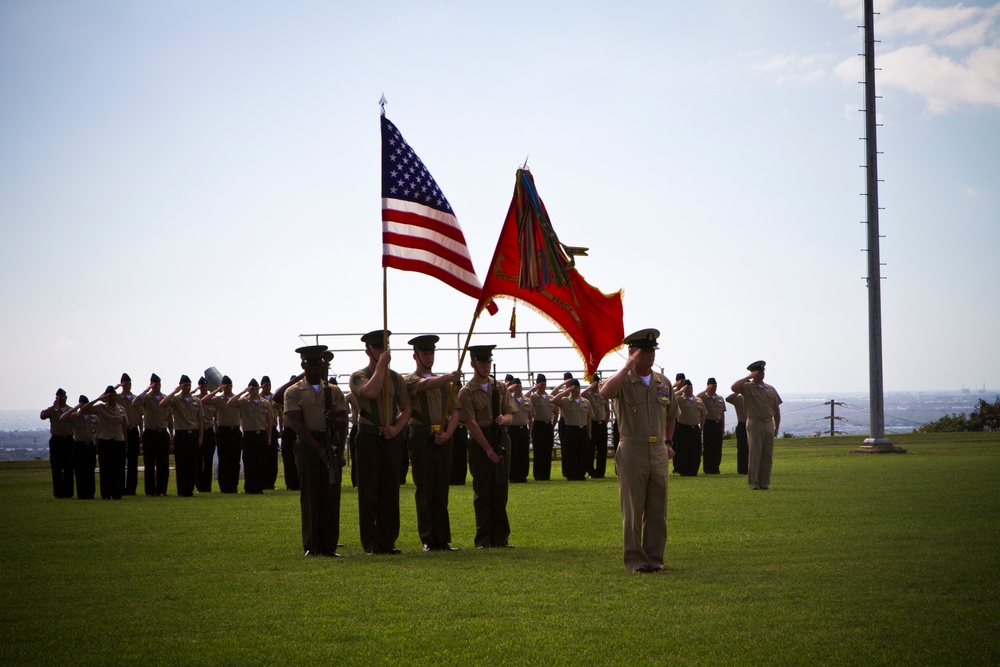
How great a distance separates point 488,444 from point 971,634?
615 centimetres

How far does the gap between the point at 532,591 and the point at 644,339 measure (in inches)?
97.1

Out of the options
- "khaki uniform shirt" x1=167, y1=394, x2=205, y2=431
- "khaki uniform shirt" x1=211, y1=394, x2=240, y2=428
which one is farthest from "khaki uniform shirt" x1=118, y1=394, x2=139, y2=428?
"khaki uniform shirt" x1=211, y1=394, x2=240, y2=428

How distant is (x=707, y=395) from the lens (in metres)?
25.9

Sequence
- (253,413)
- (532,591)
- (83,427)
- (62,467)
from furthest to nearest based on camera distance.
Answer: (253,413)
(62,467)
(83,427)
(532,591)

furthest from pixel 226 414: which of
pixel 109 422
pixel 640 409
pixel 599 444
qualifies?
pixel 640 409

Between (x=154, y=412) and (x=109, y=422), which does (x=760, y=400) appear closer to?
(x=154, y=412)

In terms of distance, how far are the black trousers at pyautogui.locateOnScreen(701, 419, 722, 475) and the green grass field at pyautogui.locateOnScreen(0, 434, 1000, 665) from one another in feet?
31.9

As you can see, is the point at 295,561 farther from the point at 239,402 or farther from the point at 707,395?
the point at 707,395

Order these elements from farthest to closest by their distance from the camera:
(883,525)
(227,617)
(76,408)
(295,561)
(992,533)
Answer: (76,408) → (883,525) → (992,533) → (295,561) → (227,617)

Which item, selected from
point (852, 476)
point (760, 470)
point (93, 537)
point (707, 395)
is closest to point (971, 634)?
point (93, 537)

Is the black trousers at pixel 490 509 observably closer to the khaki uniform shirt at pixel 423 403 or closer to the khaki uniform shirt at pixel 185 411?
the khaki uniform shirt at pixel 423 403

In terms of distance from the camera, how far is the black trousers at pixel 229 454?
71.0 feet

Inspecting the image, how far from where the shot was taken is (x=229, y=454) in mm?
21672

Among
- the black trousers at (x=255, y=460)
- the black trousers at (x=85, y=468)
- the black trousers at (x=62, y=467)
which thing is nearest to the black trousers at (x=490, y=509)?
the black trousers at (x=255, y=460)
